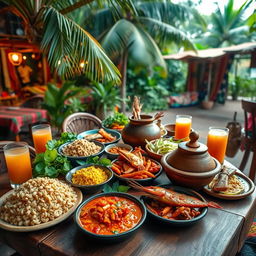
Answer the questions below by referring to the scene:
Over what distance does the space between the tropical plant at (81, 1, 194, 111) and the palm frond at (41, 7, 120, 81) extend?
9.46 feet

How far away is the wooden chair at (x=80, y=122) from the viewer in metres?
2.71

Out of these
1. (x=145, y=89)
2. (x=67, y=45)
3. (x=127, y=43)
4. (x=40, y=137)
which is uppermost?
(x=127, y=43)

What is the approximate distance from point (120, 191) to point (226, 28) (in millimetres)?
15685

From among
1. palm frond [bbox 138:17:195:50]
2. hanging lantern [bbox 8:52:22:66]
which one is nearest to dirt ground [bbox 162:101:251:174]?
palm frond [bbox 138:17:195:50]

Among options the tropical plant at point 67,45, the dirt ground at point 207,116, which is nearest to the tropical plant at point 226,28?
the dirt ground at point 207,116

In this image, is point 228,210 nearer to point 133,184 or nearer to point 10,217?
point 133,184

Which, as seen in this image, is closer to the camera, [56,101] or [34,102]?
[56,101]

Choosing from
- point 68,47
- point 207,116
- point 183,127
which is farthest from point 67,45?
point 207,116

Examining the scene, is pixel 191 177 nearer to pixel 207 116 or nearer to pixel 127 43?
pixel 127 43

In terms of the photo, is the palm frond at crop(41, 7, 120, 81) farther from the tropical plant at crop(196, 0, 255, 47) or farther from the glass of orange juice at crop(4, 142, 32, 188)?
the tropical plant at crop(196, 0, 255, 47)

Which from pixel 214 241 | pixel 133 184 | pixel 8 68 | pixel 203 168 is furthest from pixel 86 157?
pixel 8 68

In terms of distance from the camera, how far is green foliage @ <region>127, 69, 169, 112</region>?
32.0ft

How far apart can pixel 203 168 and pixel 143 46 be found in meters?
5.56

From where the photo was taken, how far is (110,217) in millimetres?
1030
